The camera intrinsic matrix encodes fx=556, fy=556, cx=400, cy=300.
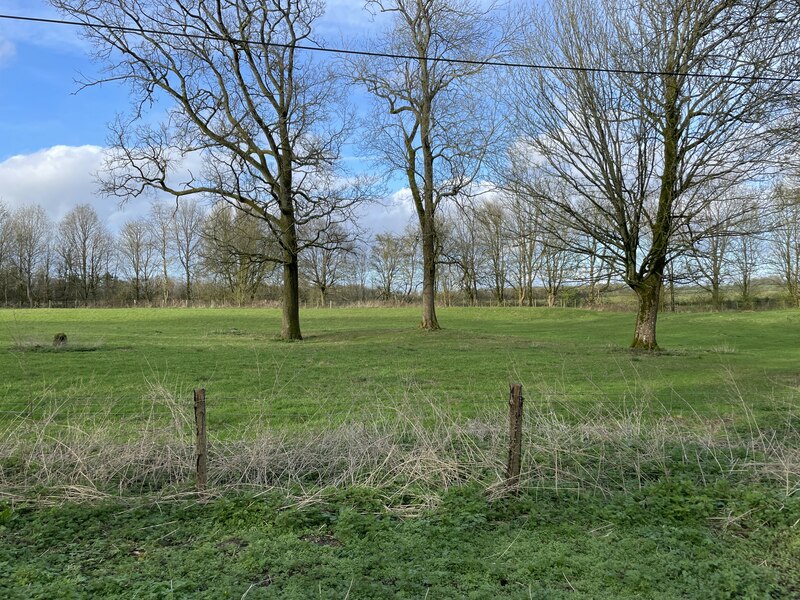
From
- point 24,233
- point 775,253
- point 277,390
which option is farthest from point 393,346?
point 24,233

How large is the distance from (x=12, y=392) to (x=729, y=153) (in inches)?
683

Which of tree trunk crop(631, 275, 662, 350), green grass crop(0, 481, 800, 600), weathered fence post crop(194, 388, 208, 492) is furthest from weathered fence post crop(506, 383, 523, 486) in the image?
tree trunk crop(631, 275, 662, 350)

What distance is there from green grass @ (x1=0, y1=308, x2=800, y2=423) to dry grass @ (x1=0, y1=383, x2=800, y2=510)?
0.92m

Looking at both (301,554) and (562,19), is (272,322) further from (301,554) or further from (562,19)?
(301,554)

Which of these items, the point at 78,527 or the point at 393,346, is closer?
the point at 78,527

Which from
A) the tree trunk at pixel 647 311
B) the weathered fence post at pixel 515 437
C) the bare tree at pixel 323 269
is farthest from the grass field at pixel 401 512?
the bare tree at pixel 323 269

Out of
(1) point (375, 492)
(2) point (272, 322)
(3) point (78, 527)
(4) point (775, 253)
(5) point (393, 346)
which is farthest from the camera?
(4) point (775, 253)

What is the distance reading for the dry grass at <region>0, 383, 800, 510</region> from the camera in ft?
15.1

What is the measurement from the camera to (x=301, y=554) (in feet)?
11.5

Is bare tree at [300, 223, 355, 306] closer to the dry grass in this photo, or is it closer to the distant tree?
the distant tree

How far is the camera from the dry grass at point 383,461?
→ 462 centimetres

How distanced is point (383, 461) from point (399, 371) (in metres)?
8.35

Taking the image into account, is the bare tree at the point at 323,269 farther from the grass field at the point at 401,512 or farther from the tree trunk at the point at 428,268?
the grass field at the point at 401,512

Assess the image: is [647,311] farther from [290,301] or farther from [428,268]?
[290,301]
